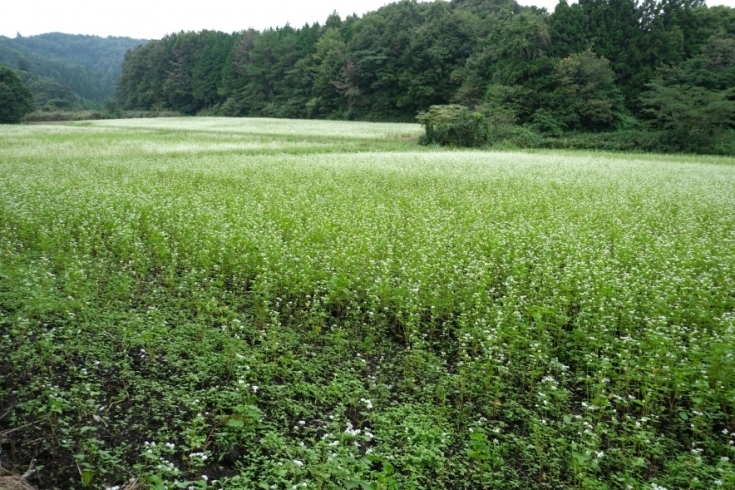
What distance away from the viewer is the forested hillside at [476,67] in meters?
44.1

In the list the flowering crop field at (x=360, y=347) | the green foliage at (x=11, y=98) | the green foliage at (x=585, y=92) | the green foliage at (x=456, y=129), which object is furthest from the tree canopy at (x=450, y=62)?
the flowering crop field at (x=360, y=347)

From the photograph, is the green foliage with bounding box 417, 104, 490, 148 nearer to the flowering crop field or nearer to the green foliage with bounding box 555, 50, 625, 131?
the green foliage with bounding box 555, 50, 625, 131

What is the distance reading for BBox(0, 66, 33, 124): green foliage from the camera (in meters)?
60.2

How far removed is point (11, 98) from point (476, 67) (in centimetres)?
6023

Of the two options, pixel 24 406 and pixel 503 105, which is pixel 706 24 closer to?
pixel 503 105

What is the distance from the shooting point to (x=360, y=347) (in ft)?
19.5

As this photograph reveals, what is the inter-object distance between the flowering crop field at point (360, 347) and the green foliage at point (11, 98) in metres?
64.2

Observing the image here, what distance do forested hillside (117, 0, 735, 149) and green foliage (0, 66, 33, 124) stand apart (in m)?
31.1

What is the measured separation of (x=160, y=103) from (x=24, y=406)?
354 feet

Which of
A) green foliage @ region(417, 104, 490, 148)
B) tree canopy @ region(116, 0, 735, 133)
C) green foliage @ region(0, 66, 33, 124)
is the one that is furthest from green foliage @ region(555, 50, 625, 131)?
green foliage @ region(0, 66, 33, 124)

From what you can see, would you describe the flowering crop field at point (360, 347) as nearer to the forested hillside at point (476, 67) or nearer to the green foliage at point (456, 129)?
the green foliage at point (456, 129)

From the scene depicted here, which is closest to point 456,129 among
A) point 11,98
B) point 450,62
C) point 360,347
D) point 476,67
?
point 476,67

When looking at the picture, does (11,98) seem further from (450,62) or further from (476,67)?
(476,67)

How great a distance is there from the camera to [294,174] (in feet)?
59.7
